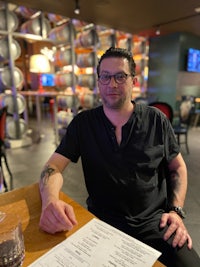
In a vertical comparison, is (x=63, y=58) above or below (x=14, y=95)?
above

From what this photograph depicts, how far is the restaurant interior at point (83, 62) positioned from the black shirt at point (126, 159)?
135cm

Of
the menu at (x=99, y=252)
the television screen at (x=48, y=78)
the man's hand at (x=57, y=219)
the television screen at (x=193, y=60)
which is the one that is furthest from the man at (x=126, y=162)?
the television screen at (x=193, y=60)

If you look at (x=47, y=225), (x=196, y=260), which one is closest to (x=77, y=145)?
(x=47, y=225)

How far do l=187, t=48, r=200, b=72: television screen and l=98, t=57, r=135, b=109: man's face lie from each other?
240 inches

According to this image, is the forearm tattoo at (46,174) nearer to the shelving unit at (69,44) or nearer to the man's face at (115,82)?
the man's face at (115,82)

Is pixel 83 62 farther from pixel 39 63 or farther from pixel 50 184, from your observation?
pixel 50 184

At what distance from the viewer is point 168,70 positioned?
263 inches

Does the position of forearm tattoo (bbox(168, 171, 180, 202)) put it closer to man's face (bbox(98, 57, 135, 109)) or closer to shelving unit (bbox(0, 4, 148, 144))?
man's face (bbox(98, 57, 135, 109))

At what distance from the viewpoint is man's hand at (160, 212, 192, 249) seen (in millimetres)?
939

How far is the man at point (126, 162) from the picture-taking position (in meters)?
1.07

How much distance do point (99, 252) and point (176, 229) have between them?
1.53ft

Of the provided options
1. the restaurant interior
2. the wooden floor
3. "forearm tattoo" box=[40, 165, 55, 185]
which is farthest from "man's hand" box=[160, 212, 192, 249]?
the restaurant interior

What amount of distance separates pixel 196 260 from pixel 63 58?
15.9 ft

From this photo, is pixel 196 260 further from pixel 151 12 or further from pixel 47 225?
pixel 151 12
